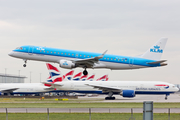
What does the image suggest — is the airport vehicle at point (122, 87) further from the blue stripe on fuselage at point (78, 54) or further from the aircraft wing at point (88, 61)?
the aircraft wing at point (88, 61)

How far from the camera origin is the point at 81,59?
54531 millimetres

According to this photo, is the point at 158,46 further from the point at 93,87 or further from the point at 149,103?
the point at 149,103

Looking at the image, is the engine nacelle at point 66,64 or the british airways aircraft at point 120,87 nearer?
the engine nacelle at point 66,64

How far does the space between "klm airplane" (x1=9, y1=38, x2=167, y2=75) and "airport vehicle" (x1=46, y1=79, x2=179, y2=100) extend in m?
23.7

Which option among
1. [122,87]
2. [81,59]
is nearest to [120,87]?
[122,87]

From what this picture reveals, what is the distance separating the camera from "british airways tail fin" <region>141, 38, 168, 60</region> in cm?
6249

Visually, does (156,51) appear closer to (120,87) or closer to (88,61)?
(88,61)

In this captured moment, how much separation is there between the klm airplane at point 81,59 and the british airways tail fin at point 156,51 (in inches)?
111

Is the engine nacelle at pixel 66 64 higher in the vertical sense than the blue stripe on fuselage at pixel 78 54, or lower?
lower

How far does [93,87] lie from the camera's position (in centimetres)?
8538

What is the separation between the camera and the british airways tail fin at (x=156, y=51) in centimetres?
6249

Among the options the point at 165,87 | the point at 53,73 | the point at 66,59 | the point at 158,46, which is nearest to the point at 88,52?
the point at 66,59

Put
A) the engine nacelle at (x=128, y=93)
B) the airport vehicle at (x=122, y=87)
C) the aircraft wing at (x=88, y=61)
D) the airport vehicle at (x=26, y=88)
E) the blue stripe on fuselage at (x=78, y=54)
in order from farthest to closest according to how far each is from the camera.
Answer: the airport vehicle at (x=26, y=88), the airport vehicle at (x=122, y=87), the engine nacelle at (x=128, y=93), the blue stripe on fuselage at (x=78, y=54), the aircraft wing at (x=88, y=61)

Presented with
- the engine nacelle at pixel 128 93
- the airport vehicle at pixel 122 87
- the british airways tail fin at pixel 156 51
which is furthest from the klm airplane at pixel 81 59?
the airport vehicle at pixel 122 87
